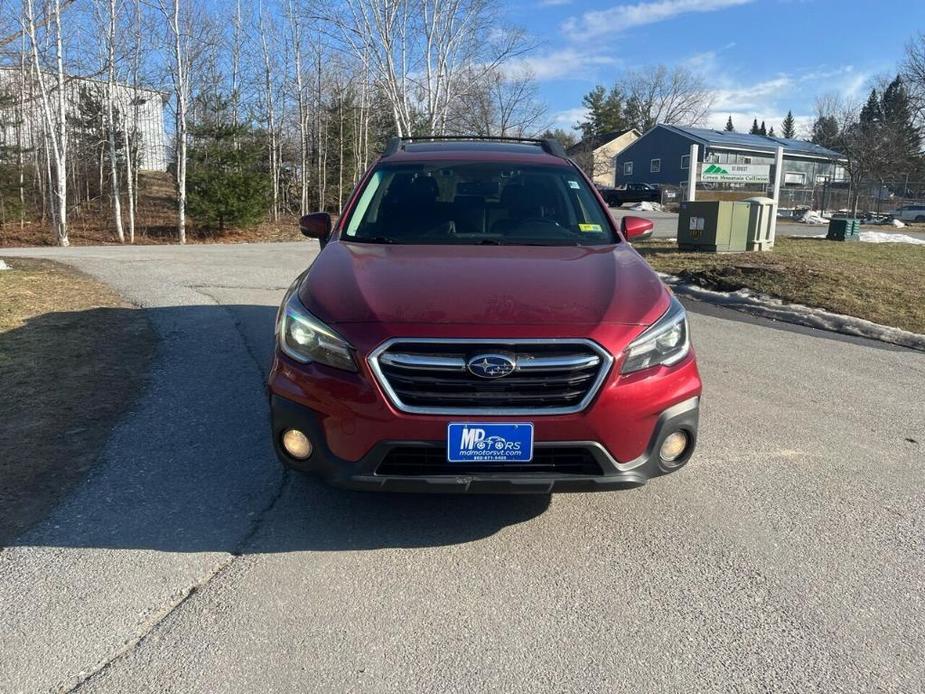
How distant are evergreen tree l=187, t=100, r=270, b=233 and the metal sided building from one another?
3662cm

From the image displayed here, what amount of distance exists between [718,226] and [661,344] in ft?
43.3

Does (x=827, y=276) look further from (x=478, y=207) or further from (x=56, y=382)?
(x=56, y=382)

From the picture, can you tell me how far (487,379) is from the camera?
286 centimetres

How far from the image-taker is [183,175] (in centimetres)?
2475

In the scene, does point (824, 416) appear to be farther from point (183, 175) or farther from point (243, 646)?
point (183, 175)

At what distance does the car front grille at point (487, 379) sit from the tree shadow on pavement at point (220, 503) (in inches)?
27.9

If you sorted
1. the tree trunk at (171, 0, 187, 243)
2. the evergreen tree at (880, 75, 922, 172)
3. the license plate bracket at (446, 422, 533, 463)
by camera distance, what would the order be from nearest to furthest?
the license plate bracket at (446, 422, 533, 463) → the tree trunk at (171, 0, 187, 243) → the evergreen tree at (880, 75, 922, 172)

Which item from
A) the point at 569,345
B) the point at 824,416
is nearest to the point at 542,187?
the point at 569,345

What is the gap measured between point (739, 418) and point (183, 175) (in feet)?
79.0

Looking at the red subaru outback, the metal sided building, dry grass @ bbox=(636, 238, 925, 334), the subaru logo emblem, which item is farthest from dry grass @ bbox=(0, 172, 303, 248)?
the metal sided building

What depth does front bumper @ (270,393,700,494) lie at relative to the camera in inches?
113

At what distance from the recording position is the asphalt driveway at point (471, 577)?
2.36 metres

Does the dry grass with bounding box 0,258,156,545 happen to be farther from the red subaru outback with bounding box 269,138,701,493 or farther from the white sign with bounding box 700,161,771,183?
the white sign with bounding box 700,161,771,183

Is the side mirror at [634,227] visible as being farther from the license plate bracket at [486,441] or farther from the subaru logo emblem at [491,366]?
the license plate bracket at [486,441]
